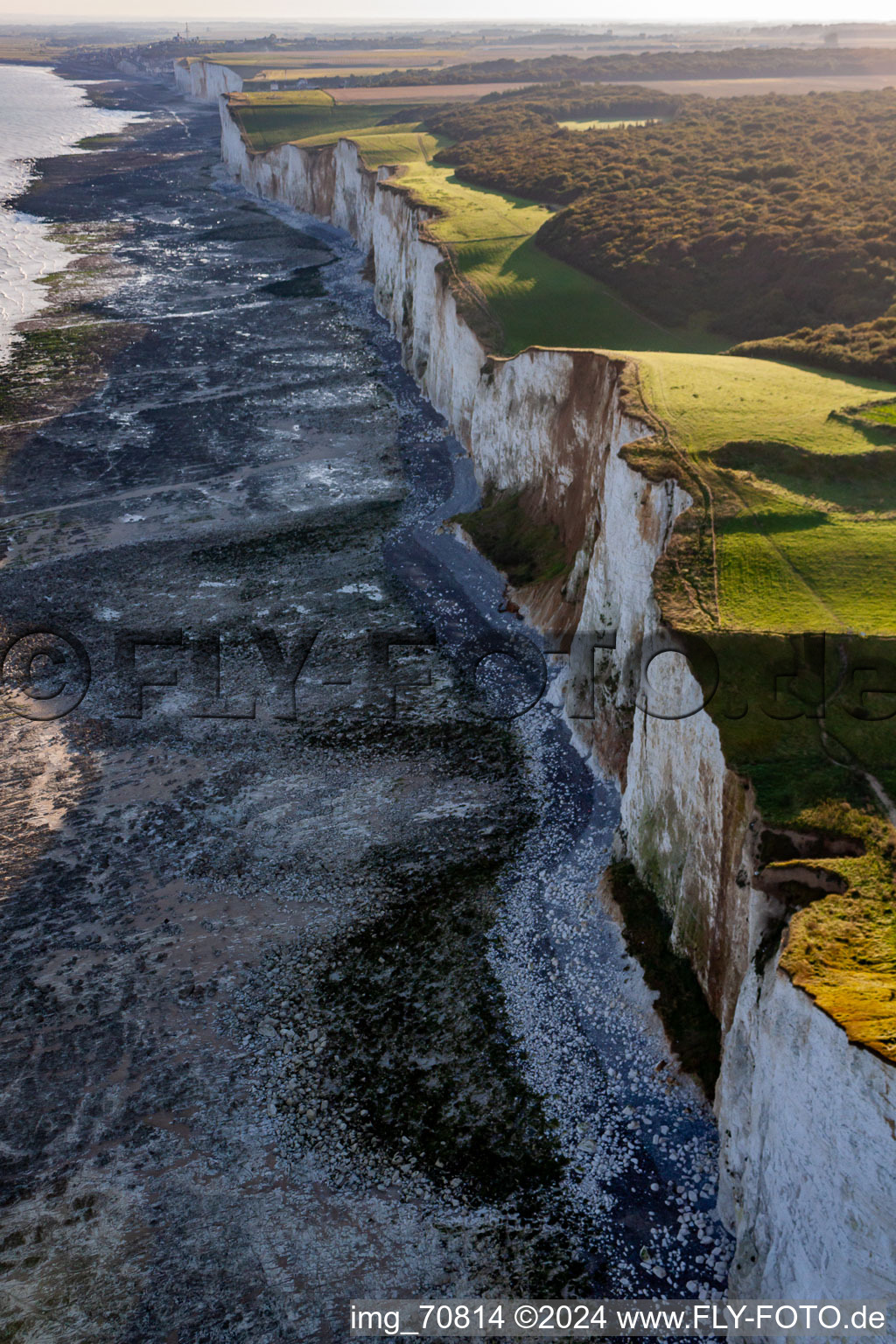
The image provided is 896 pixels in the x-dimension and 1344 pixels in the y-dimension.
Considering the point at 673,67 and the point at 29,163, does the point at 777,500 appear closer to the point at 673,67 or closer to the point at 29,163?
the point at 29,163

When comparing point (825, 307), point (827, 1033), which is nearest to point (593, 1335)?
point (827, 1033)

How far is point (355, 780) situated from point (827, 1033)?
1591 centimetres

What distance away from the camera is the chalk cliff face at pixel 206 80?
158875 millimetres

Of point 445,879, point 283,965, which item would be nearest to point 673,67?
point 445,879

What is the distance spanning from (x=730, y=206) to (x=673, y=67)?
343 feet

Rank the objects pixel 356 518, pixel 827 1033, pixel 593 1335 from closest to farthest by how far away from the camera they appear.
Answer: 1. pixel 827 1033
2. pixel 593 1335
3. pixel 356 518

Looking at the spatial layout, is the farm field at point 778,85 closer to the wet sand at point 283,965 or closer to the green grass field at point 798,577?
the green grass field at point 798,577

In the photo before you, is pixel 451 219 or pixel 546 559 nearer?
pixel 546 559

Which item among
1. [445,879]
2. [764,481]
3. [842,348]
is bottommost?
[445,879]

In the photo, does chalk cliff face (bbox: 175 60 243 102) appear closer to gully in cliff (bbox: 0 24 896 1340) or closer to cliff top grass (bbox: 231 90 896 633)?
gully in cliff (bbox: 0 24 896 1340)

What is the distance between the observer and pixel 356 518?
40438mm

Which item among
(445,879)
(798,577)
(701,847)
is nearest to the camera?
(701,847)

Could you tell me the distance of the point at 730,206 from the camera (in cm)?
5159

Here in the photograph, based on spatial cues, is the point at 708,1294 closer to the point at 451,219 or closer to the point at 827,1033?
the point at 827,1033
